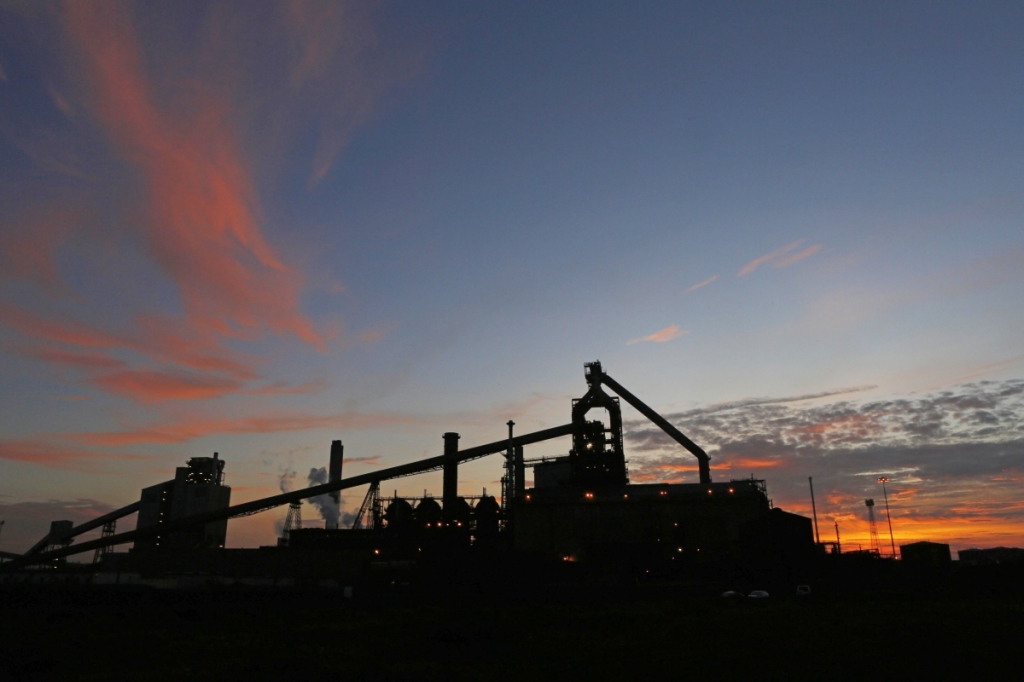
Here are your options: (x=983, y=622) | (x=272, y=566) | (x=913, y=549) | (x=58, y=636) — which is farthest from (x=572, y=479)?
(x=58, y=636)

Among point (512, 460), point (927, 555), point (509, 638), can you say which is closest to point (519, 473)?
point (512, 460)

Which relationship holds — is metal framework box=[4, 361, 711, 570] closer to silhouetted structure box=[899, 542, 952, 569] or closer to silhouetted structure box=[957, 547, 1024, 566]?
silhouetted structure box=[899, 542, 952, 569]

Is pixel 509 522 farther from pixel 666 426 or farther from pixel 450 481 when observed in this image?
pixel 666 426

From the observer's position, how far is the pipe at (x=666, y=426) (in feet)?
267

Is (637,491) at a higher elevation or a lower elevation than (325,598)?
higher

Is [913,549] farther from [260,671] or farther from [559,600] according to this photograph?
[260,671]

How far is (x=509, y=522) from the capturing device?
80.1 m

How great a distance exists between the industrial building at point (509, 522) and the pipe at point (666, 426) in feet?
0.44

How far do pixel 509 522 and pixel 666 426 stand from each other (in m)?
23.2

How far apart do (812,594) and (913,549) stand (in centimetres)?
4992

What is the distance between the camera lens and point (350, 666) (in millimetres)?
20469

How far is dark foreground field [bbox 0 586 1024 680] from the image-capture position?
19.5m

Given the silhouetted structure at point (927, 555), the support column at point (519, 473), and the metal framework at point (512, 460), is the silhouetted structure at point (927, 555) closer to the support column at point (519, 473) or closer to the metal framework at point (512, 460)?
the metal framework at point (512, 460)

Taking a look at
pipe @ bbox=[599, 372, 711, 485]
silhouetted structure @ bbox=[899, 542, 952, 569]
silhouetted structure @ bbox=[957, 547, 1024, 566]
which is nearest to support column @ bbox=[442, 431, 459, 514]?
pipe @ bbox=[599, 372, 711, 485]
